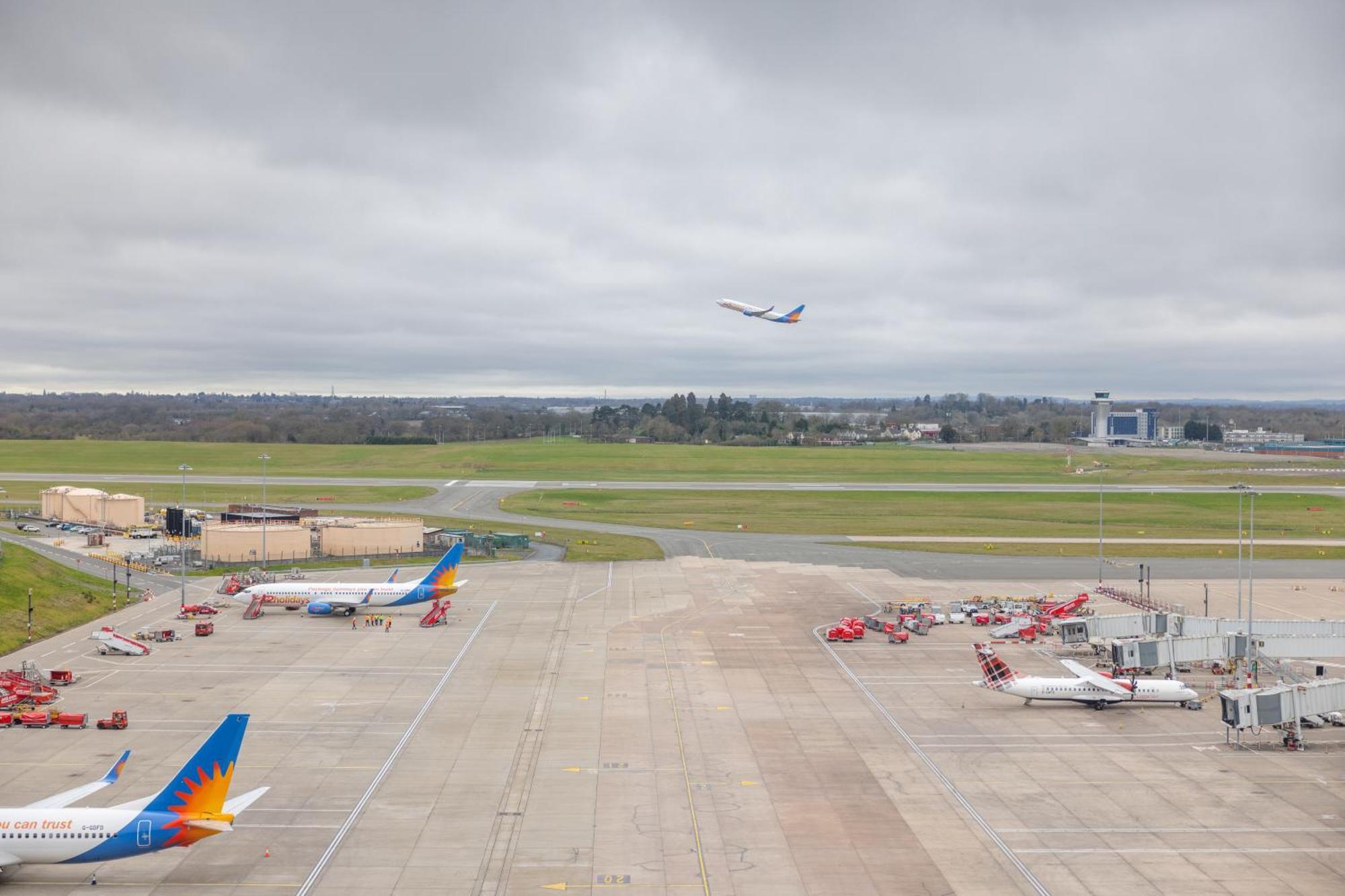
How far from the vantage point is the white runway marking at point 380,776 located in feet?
118

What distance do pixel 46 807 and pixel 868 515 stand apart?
419 feet

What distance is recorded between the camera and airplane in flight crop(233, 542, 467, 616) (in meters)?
80.9

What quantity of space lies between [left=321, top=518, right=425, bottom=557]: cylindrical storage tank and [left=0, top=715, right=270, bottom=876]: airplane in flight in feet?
259

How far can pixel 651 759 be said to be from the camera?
48156mm

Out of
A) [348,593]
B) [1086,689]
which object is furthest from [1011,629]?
[348,593]

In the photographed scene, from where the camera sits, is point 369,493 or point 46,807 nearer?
point 46,807


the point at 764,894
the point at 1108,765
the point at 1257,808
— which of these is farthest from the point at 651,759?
the point at 1257,808

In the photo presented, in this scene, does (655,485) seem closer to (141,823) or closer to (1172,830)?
(1172,830)

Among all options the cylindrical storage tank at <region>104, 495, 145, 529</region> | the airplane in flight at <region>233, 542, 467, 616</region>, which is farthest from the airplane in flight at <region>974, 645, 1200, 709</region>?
the cylindrical storage tank at <region>104, 495, 145, 529</region>

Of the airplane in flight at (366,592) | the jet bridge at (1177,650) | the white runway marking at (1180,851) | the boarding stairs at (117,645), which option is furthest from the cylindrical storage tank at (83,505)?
the white runway marking at (1180,851)

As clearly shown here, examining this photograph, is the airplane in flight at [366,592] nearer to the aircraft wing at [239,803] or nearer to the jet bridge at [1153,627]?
the aircraft wing at [239,803]

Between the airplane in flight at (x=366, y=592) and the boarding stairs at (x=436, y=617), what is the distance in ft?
3.01

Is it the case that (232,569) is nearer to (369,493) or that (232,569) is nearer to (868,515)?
(369,493)

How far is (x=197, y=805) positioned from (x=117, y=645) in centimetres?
3994
